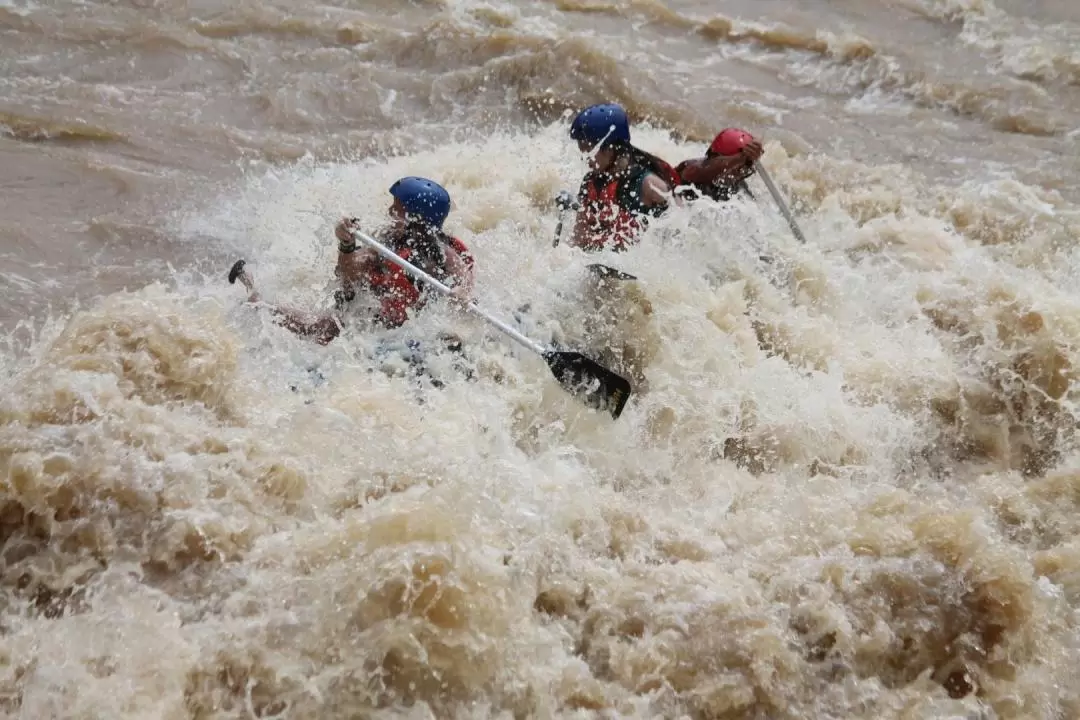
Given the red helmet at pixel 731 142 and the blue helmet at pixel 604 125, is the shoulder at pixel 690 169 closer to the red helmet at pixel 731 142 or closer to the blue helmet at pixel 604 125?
the red helmet at pixel 731 142

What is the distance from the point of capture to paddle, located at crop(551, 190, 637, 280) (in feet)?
14.6

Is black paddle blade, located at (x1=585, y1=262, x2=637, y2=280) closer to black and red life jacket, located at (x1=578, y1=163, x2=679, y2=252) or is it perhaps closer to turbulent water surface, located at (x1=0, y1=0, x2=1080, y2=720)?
turbulent water surface, located at (x1=0, y1=0, x2=1080, y2=720)

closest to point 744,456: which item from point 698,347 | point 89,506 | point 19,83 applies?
point 698,347

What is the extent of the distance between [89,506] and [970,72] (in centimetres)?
839

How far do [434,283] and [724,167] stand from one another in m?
2.28

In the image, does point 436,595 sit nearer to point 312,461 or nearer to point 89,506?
point 312,461

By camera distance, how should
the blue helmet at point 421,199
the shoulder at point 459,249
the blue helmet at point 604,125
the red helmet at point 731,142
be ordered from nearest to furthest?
the blue helmet at point 421,199 → the shoulder at point 459,249 → the blue helmet at point 604,125 → the red helmet at point 731,142

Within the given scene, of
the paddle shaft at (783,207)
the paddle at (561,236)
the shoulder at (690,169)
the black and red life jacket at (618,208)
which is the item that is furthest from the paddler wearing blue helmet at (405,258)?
the paddle shaft at (783,207)

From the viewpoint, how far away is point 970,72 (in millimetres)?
7977

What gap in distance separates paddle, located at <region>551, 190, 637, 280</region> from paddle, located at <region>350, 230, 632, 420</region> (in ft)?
2.57

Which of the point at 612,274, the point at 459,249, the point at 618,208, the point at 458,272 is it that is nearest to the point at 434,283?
the point at 458,272

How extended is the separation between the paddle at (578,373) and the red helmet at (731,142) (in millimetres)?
2093

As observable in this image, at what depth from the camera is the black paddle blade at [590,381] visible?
12.2 feet

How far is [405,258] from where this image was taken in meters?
4.08
